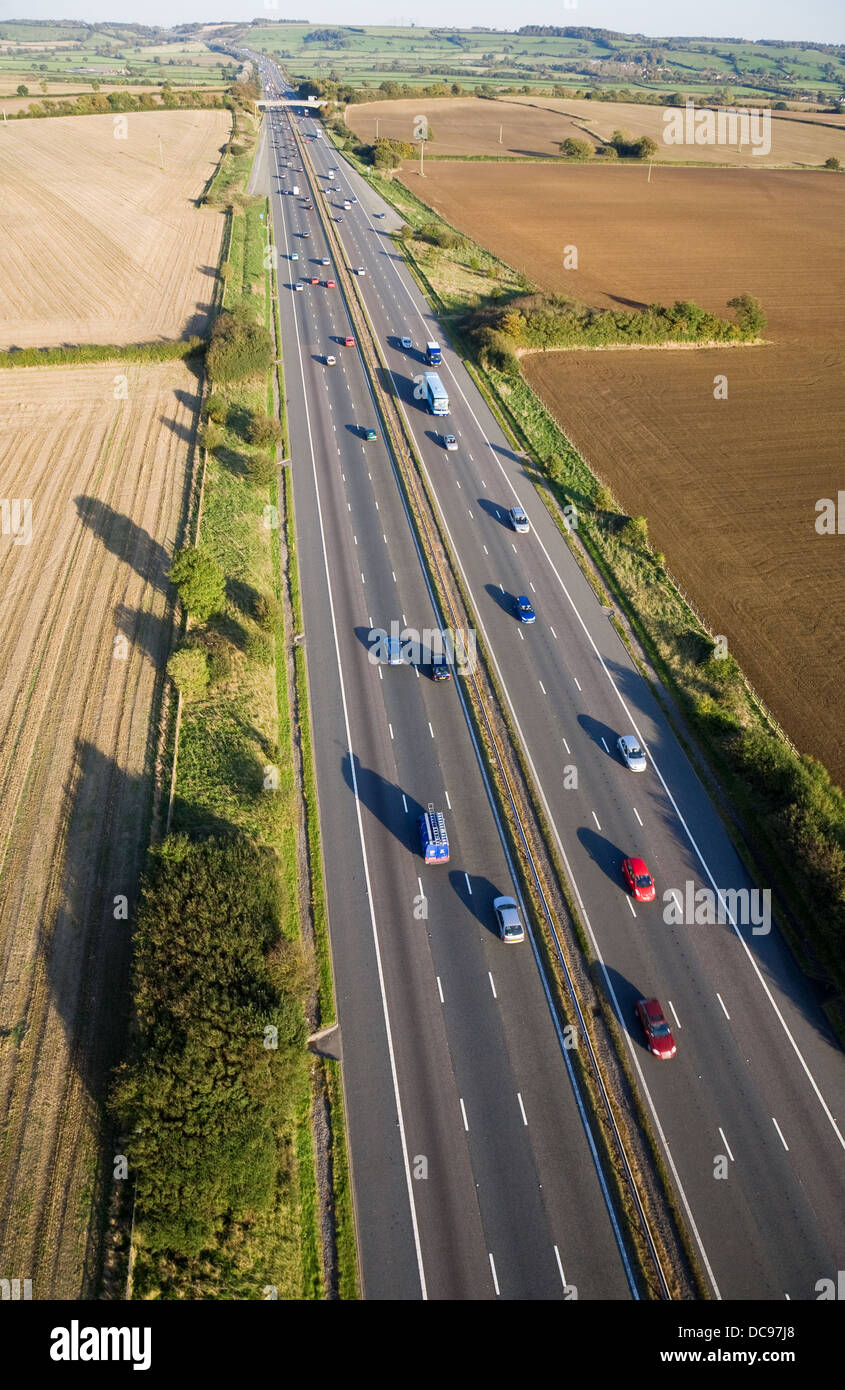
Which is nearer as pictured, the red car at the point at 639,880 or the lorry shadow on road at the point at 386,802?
the red car at the point at 639,880

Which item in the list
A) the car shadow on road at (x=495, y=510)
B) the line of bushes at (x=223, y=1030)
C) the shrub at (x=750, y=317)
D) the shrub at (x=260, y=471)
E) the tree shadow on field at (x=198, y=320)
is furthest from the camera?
the shrub at (x=750, y=317)

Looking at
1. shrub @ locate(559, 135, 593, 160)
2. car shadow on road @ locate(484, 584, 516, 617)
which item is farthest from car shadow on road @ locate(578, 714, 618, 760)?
shrub @ locate(559, 135, 593, 160)

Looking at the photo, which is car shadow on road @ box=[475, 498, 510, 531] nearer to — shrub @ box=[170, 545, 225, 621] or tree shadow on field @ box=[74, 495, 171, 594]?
shrub @ box=[170, 545, 225, 621]

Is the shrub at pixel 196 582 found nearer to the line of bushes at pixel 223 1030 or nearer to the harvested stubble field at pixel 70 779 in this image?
the harvested stubble field at pixel 70 779

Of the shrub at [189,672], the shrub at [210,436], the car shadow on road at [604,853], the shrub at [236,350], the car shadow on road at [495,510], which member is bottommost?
→ the car shadow on road at [604,853]

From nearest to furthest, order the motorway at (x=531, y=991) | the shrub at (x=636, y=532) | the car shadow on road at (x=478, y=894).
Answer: the motorway at (x=531, y=991), the car shadow on road at (x=478, y=894), the shrub at (x=636, y=532)

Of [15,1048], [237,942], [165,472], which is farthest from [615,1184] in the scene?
[165,472]

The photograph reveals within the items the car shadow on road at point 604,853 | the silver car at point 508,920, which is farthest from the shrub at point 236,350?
the silver car at point 508,920
